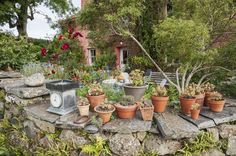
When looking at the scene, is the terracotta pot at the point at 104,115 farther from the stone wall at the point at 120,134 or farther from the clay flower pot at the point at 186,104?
the clay flower pot at the point at 186,104

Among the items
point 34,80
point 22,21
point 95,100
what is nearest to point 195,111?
point 95,100

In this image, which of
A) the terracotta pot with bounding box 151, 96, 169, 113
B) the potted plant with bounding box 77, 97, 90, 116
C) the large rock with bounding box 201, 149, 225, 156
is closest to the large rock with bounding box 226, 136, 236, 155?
the large rock with bounding box 201, 149, 225, 156

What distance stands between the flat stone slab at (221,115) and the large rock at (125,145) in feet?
3.59

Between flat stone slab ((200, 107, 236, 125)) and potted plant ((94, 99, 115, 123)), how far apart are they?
1331mm

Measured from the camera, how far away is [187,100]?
116 inches

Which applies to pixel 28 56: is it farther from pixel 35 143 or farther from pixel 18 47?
pixel 35 143

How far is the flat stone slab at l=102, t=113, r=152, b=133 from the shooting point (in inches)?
102

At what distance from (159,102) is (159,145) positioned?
2.02 feet

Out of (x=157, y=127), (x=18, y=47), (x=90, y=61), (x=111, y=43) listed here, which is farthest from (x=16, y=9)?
(x=157, y=127)

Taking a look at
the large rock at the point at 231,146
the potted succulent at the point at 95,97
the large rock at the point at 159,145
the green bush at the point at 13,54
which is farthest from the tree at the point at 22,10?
the large rock at the point at 231,146

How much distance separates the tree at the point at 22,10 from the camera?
39.3ft

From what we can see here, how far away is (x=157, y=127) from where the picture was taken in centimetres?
272

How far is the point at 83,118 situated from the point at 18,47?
13.3 ft

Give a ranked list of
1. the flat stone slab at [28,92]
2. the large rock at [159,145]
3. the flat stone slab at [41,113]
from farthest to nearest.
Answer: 1. the flat stone slab at [28,92]
2. the flat stone slab at [41,113]
3. the large rock at [159,145]
